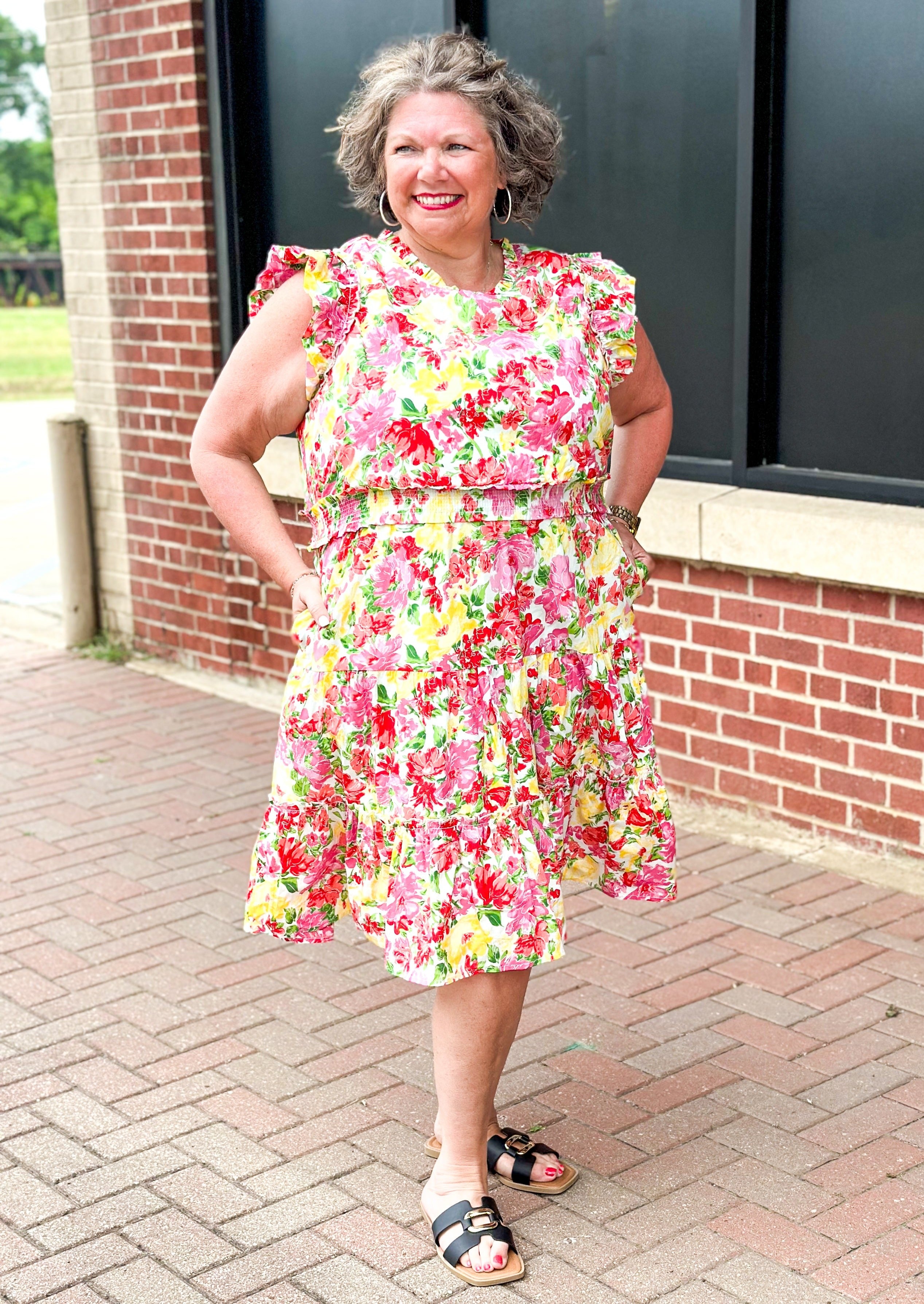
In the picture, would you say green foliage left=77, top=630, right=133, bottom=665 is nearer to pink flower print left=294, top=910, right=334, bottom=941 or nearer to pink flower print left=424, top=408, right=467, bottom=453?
pink flower print left=294, top=910, right=334, bottom=941

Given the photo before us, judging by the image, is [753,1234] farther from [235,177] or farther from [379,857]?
[235,177]

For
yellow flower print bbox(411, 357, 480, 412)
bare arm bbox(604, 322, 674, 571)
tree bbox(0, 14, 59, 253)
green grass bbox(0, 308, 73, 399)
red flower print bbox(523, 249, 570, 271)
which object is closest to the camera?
yellow flower print bbox(411, 357, 480, 412)

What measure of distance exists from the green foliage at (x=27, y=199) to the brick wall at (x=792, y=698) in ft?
110

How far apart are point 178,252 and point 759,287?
272 centimetres

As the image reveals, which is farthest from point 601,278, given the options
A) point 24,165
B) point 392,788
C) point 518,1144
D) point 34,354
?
point 24,165

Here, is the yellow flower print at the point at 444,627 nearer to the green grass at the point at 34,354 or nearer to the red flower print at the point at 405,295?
the red flower print at the point at 405,295

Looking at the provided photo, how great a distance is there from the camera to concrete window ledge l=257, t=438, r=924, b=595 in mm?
4121

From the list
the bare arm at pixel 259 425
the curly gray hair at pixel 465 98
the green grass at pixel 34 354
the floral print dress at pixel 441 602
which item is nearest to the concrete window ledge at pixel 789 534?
the floral print dress at pixel 441 602

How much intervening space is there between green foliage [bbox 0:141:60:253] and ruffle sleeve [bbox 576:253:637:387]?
3509 centimetres

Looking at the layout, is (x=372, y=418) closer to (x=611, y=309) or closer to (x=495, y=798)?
(x=611, y=309)

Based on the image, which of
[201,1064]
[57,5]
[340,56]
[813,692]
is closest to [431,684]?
[201,1064]

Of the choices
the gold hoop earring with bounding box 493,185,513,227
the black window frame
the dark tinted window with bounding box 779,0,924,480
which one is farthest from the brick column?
the gold hoop earring with bounding box 493,185,513,227

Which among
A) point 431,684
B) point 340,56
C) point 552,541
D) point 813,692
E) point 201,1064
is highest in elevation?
point 340,56

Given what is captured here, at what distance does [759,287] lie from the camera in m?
4.51
